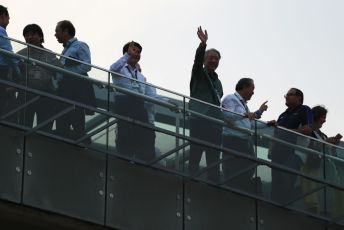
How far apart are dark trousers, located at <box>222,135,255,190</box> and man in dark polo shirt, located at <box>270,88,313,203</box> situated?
401 millimetres

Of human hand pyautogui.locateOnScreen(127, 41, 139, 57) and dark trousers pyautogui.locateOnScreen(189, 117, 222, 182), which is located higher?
human hand pyautogui.locateOnScreen(127, 41, 139, 57)

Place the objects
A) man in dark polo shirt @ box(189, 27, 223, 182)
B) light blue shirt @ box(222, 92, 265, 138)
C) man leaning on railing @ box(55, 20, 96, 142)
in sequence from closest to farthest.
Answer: man leaning on railing @ box(55, 20, 96, 142), man in dark polo shirt @ box(189, 27, 223, 182), light blue shirt @ box(222, 92, 265, 138)

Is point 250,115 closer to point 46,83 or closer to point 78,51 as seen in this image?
point 78,51

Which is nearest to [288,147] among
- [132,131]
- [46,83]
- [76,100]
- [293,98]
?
[293,98]

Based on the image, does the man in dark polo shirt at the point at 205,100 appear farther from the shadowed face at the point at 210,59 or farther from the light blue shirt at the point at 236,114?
the light blue shirt at the point at 236,114

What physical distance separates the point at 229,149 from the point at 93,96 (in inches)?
94.7

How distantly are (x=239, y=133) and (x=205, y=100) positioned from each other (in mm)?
759

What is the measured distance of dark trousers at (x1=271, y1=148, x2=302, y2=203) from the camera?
80.1ft

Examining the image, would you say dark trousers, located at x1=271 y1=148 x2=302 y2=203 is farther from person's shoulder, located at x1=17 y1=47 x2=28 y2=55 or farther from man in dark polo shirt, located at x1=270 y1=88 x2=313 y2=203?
person's shoulder, located at x1=17 y1=47 x2=28 y2=55

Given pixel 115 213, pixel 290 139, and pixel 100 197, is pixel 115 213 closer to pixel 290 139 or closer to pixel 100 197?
pixel 100 197

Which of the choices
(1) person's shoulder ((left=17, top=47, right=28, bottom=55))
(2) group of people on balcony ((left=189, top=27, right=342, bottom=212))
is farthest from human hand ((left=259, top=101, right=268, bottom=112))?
(1) person's shoulder ((left=17, top=47, right=28, bottom=55))

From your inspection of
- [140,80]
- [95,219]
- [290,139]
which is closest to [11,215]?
[95,219]

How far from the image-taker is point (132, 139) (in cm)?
2320

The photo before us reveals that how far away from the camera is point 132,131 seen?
23.2m
